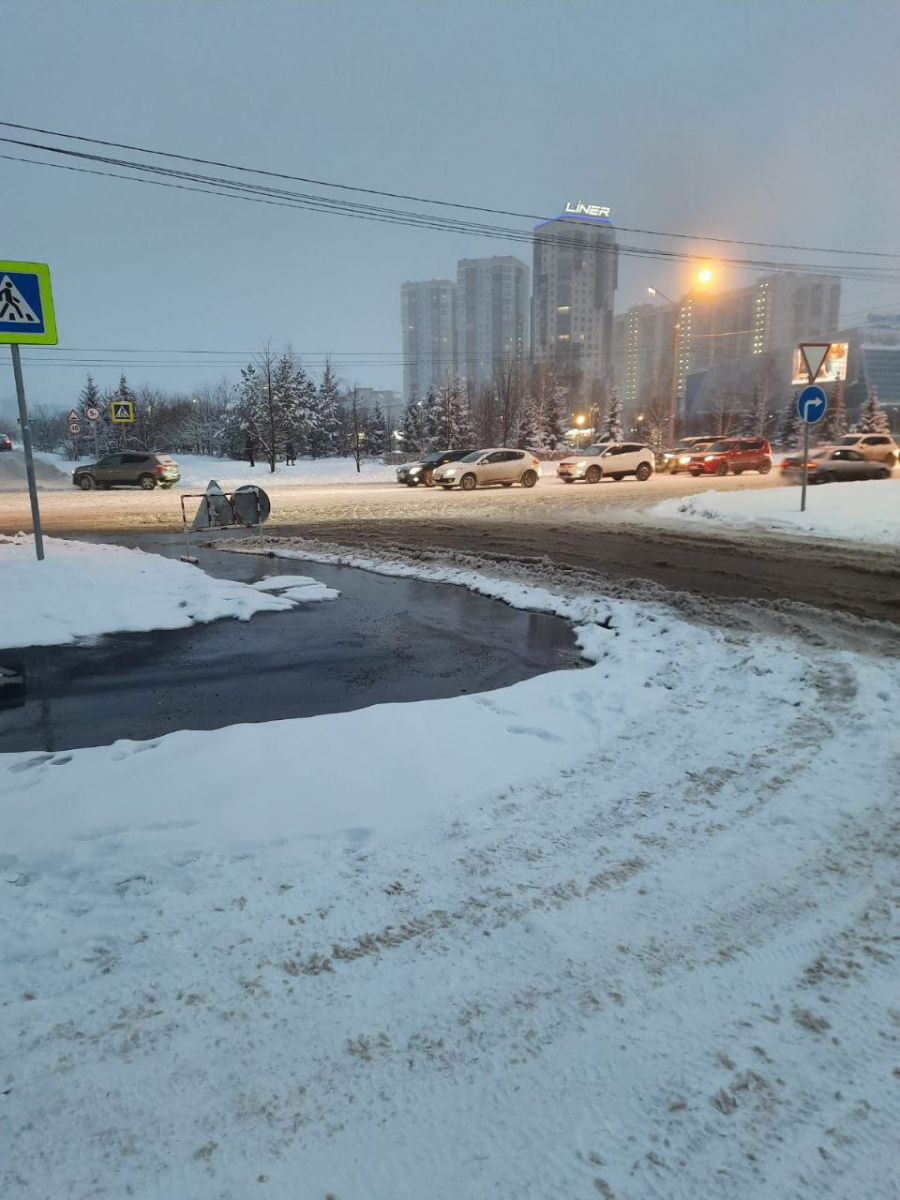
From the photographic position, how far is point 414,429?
66.9 m

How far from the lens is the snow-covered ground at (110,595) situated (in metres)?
7.12

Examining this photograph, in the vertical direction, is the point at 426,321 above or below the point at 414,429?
above

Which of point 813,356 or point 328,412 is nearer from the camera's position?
point 813,356

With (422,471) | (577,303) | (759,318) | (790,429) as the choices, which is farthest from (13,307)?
(577,303)

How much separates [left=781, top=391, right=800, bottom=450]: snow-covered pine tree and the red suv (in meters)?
45.2

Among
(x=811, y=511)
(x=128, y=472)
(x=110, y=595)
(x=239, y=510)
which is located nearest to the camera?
(x=110, y=595)

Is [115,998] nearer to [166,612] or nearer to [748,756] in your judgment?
[748,756]

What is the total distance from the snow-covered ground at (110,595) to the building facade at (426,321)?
165 metres

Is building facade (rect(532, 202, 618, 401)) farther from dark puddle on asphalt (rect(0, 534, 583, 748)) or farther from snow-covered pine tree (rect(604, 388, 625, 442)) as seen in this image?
dark puddle on asphalt (rect(0, 534, 583, 748))

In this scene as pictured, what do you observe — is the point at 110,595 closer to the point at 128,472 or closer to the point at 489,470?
the point at 489,470

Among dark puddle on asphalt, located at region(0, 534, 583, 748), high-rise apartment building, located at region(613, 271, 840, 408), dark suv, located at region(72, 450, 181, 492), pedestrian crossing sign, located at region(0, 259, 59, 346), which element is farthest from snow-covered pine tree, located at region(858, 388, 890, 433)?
pedestrian crossing sign, located at region(0, 259, 59, 346)

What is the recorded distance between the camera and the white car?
28.3 meters

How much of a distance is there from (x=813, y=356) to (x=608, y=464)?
55.9ft

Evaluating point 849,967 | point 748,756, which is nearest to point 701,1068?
point 849,967
